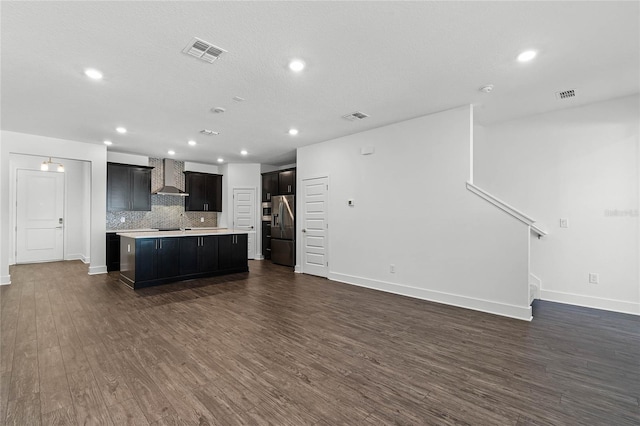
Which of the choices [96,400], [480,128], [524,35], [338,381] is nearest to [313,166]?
[480,128]

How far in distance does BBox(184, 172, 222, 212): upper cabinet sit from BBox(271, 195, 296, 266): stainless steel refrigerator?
6.81 ft

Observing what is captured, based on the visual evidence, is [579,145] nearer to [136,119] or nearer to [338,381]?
[338,381]

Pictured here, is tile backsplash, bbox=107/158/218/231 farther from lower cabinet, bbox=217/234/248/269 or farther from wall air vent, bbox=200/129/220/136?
wall air vent, bbox=200/129/220/136

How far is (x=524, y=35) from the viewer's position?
247 centimetres

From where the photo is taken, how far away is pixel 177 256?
557 centimetres

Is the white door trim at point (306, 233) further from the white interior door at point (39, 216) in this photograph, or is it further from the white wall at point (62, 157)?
the white interior door at point (39, 216)

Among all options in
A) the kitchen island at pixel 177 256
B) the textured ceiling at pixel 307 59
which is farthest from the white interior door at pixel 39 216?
the kitchen island at pixel 177 256

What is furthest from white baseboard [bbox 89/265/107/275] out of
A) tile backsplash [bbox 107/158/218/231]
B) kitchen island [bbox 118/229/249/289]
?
tile backsplash [bbox 107/158/218/231]

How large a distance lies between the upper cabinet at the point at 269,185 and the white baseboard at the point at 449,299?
12.8 ft

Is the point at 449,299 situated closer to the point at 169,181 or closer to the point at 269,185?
the point at 269,185

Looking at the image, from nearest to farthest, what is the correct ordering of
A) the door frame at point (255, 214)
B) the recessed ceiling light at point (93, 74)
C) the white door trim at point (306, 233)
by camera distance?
the recessed ceiling light at point (93, 74) → the white door trim at point (306, 233) → the door frame at point (255, 214)

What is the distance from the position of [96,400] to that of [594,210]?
617 centimetres

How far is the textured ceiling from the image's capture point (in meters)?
2.20

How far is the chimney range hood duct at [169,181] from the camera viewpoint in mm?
7570
